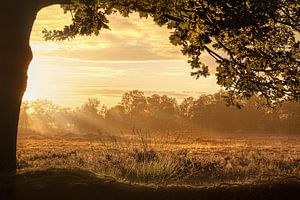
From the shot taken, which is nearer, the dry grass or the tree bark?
the dry grass

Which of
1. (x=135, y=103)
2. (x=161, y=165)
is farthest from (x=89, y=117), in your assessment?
(x=161, y=165)

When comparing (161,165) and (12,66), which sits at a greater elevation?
(12,66)

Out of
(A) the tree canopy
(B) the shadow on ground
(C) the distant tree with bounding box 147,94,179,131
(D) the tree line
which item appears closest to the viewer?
(B) the shadow on ground

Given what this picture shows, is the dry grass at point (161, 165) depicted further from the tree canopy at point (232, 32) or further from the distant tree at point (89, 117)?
the distant tree at point (89, 117)

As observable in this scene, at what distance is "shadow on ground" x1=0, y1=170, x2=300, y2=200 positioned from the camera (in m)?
5.88

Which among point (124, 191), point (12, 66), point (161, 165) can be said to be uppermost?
point (12, 66)

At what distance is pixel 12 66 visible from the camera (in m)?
10.9

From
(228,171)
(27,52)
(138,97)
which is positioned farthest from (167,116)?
(27,52)

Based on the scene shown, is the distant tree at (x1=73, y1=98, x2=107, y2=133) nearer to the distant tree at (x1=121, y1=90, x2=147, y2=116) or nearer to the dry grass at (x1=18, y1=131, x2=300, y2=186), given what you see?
the distant tree at (x1=121, y1=90, x2=147, y2=116)

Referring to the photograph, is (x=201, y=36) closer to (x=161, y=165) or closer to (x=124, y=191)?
(x=161, y=165)

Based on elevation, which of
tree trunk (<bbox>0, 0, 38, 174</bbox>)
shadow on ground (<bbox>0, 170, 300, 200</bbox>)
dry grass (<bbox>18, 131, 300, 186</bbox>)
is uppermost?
tree trunk (<bbox>0, 0, 38, 174</bbox>)

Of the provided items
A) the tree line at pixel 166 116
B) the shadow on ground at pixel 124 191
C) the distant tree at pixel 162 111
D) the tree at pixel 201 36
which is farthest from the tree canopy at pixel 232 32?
the distant tree at pixel 162 111

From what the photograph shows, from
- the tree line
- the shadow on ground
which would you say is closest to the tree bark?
the shadow on ground

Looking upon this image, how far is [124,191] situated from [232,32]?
651 cm
